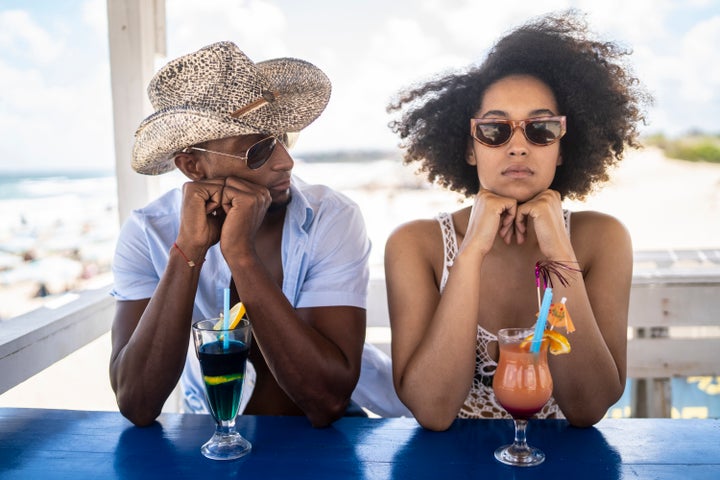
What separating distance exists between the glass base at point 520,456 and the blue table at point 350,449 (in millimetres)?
18

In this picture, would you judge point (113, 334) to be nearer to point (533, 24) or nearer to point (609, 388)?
point (609, 388)

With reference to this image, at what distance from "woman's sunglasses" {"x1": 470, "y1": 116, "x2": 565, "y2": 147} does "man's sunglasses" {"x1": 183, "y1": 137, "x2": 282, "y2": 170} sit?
2.35ft

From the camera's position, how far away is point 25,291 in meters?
19.1

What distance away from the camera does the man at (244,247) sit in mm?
1721

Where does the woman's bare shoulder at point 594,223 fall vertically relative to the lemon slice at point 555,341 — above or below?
above

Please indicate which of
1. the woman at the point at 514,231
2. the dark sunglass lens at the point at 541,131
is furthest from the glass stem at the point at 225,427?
the dark sunglass lens at the point at 541,131

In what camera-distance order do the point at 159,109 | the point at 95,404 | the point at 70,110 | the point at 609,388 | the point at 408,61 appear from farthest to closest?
the point at 70,110 < the point at 408,61 < the point at 95,404 < the point at 159,109 < the point at 609,388

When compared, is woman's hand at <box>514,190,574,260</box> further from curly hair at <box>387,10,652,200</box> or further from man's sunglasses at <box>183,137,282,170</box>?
man's sunglasses at <box>183,137,282,170</box>

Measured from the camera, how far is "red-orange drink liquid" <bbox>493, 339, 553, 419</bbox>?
138 centimetres

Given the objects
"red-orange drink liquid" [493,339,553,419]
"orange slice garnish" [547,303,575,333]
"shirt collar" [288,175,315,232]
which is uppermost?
"shirt collar" [288,175,315,232]

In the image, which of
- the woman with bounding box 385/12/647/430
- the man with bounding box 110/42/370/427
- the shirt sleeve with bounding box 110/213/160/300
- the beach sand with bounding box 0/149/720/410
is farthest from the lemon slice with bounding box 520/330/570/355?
the beach sand with bounding box 0/149/720/410

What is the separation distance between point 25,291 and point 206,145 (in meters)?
20.2

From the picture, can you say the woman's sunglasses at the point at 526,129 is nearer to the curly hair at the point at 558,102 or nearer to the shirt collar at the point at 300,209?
the curly hair at the point at 558,102

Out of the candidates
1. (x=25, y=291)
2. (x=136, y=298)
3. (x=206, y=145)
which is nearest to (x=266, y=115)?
(x=206, y=145)
